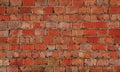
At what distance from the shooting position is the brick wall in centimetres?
254

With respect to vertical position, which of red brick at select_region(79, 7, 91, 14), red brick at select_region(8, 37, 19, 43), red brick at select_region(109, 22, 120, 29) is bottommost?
red brick at select_region(8, 37, 19, 43)

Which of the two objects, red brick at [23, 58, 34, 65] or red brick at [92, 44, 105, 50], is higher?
red brick at [92, 44, 105, 50]

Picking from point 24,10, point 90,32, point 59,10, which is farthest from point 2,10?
point 90,32

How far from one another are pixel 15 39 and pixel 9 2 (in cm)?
45

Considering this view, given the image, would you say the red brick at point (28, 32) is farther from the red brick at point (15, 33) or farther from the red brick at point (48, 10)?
the red brick at point (48, 10)

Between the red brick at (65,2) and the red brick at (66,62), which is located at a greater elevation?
the red brick at (65,2)

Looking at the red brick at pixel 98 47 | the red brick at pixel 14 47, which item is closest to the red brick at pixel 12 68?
the red brick at pixel 14 47

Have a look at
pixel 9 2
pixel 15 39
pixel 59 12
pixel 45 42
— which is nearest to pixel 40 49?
pixel 45 42

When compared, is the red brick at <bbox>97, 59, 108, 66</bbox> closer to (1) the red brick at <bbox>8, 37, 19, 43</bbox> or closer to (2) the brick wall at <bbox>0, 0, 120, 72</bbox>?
(2) the brick wall at <bbox>0, 0, 120, 72</bbox>

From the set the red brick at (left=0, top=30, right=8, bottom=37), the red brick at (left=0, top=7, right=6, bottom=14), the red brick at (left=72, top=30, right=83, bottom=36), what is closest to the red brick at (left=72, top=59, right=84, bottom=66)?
the red brick at (left=72, top=30, right=83, bottom=36)

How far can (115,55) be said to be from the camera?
258 cm

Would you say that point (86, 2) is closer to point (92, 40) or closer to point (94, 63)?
point (92, 40)

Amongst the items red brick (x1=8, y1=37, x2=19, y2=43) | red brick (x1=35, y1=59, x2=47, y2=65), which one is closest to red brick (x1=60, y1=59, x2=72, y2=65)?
red brick (x1=35, y1=59, x2=47, y2=65)

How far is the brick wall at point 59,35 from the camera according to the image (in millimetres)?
2537
